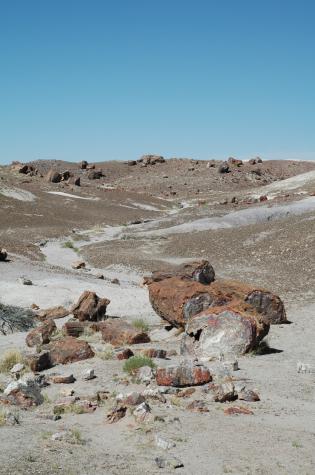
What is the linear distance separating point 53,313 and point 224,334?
8.82m

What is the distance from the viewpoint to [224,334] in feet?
47.0

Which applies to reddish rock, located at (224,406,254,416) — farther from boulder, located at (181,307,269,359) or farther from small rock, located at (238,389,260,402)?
boulder, located at (181,307,269,359)

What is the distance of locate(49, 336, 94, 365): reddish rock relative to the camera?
1385 centimetres

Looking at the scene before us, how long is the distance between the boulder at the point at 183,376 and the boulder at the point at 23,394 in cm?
236

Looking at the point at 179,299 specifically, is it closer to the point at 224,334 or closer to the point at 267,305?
the point at 224,334

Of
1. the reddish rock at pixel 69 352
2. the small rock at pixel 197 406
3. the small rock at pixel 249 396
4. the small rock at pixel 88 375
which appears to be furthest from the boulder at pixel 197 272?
the small rock at pixel 197 406

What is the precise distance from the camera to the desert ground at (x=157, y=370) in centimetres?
805

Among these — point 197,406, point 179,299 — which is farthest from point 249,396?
point 179,299

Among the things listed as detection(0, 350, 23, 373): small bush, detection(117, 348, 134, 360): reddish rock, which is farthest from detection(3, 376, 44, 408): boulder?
detection(117, 348, 134, 360): reddish rock

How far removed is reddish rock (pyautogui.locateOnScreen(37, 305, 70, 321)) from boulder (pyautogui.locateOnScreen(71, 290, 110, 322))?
0.44 metres

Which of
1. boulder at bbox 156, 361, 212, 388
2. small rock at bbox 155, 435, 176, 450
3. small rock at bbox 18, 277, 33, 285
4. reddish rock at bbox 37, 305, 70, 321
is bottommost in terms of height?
reddish rock at bbox 37, 305, 70, 321

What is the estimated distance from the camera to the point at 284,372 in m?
12.9

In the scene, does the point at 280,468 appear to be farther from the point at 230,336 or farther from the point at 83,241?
the point at 83,241

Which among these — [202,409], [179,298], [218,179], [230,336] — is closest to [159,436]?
[202,409]
